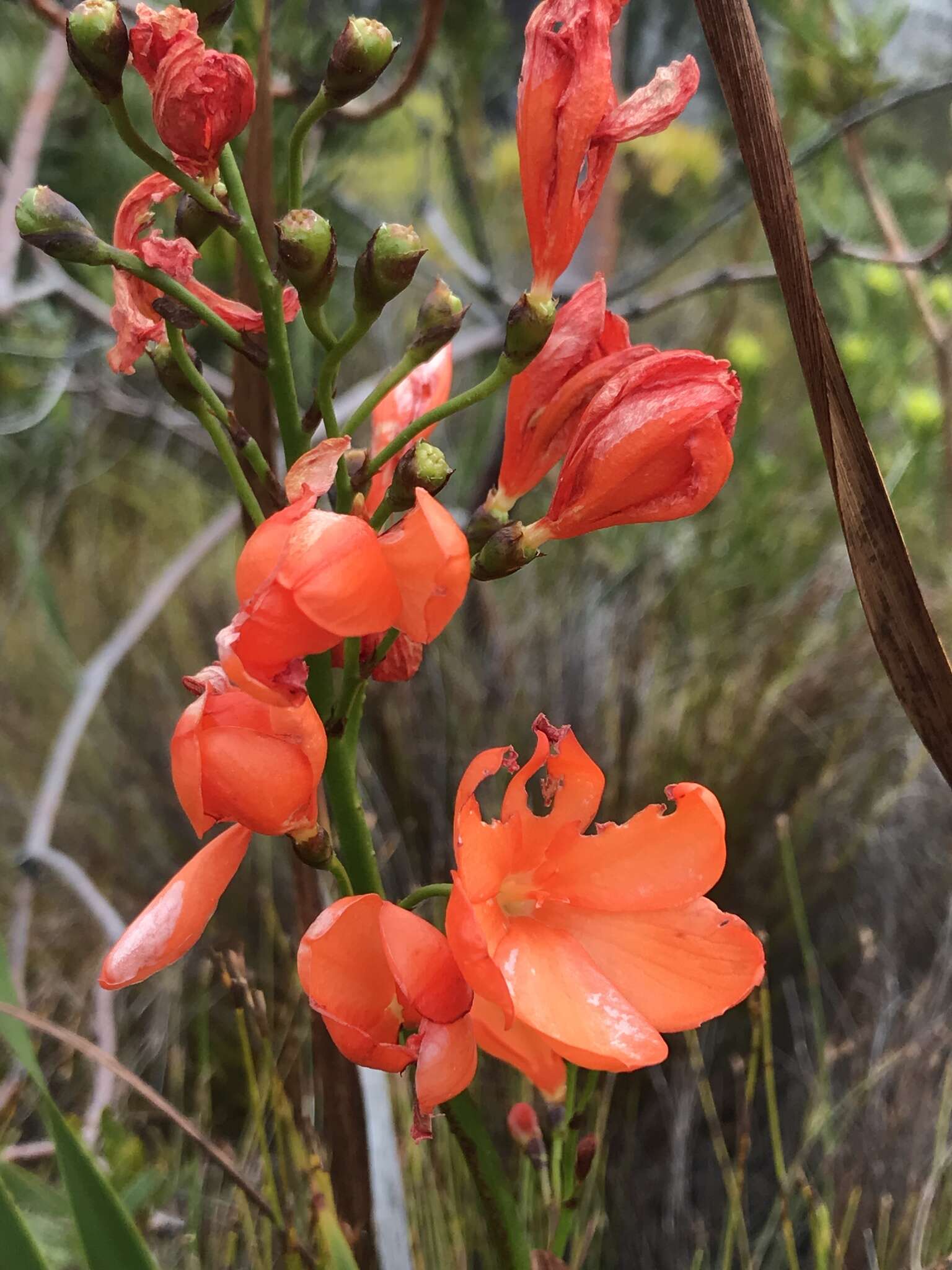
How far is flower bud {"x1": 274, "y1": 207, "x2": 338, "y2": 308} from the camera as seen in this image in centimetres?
27

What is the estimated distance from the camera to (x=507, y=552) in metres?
0.31

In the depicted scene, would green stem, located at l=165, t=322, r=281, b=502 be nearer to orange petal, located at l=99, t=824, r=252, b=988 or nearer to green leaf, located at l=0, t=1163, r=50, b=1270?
orange petal, located at l=99, t=824, r=252, b=988

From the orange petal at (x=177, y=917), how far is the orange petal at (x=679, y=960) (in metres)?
0.11

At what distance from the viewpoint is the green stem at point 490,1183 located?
31 cm

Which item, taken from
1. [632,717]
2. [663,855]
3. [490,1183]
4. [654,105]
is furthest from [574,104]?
[632,717]

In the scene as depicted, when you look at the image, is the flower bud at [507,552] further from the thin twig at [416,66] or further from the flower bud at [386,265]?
the thin twig at [416,66]

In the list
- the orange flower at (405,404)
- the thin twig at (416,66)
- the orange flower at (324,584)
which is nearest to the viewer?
the orange flower at (324,584)

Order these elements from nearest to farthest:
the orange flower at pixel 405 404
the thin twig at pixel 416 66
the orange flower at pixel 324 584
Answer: the orange flower at pixel 324 584 < the orange flower at pixel 405 404 < the thin twig at pixel 416 66

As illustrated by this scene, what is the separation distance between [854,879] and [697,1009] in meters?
0.92

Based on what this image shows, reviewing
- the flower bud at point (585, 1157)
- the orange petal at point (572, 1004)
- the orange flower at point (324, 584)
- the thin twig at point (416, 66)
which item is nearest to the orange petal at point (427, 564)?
the orange flower at point (324, 584)

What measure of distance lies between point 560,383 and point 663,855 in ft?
0.52

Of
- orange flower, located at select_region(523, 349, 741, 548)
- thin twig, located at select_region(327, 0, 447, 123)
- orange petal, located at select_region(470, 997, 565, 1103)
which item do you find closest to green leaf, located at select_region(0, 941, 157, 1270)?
orange petal, located at select_region(470, 997, 565, 1103)

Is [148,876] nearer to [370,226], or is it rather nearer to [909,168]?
[370,226]

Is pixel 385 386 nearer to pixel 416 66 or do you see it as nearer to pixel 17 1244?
pixel 17 1244
